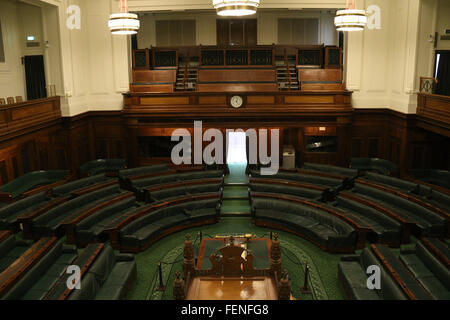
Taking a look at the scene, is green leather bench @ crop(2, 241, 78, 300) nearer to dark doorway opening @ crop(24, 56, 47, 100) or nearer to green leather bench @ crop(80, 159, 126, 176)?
green leather bench @ crop(80, 159, 126, 176)

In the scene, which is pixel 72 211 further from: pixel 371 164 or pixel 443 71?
pixel 443 71

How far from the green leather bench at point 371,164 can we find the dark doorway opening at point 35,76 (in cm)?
1124

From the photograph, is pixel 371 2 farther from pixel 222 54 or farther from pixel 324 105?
pixel 222 54

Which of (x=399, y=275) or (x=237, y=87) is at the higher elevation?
(x=237, y=87)

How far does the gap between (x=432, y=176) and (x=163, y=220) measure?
864 cm

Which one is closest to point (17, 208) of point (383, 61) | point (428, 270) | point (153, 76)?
point (153, 76)

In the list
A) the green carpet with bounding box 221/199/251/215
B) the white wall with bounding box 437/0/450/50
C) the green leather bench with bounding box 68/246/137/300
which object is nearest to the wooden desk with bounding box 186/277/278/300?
the green leather bench with bounding box 68/246/137/300

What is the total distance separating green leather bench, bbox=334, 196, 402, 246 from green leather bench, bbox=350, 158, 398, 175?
12.4ft

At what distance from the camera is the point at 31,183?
1243 cm

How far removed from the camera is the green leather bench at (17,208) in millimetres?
9680

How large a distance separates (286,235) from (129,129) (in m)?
7.28

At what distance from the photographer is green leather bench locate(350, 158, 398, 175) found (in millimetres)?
13727

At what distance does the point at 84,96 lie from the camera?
14.1m

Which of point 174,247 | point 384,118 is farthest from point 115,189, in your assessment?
point 384,118
